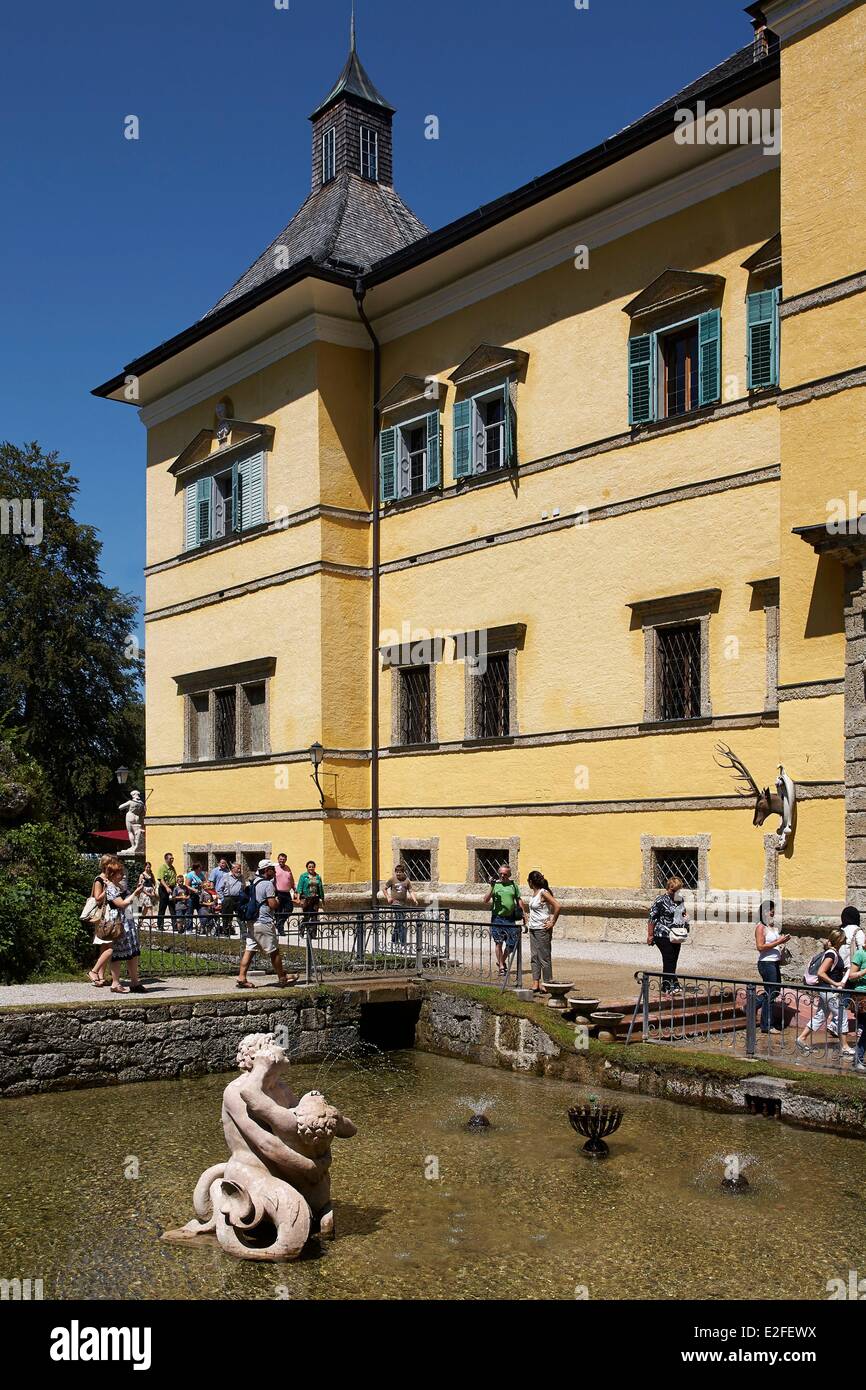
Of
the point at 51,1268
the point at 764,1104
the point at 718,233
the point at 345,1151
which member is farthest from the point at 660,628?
the point at 51,1268

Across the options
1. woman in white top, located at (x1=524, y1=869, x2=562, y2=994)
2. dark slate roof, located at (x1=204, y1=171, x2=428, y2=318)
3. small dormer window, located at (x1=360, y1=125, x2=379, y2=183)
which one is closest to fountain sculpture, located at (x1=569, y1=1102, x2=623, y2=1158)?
woman in white top, located at (x1=524, y1=869, x2=562, y2=994)

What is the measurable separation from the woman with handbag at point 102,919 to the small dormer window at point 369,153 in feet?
74.5

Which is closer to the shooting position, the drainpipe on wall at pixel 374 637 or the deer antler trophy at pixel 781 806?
the deer antler trophy at pixel 781 806

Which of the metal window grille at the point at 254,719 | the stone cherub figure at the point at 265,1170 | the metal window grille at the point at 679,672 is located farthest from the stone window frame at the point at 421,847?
the stone cherub figure at the point at 265,1170

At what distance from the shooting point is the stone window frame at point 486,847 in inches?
931

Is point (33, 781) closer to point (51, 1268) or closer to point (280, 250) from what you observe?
point (51, 1268)

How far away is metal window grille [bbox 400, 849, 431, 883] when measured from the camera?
25.9 metres

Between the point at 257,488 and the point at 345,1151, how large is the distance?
20.0 m

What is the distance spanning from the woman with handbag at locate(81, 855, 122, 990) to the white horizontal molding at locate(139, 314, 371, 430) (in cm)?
1515

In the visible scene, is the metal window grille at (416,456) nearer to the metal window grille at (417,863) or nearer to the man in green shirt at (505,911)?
the metal window grille at (417,863)

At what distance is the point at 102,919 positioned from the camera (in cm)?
1616

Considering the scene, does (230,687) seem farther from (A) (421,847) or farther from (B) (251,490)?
(A) (421,847)

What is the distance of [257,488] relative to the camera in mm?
29078

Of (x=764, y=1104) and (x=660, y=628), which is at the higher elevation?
(x=660, y=628)
